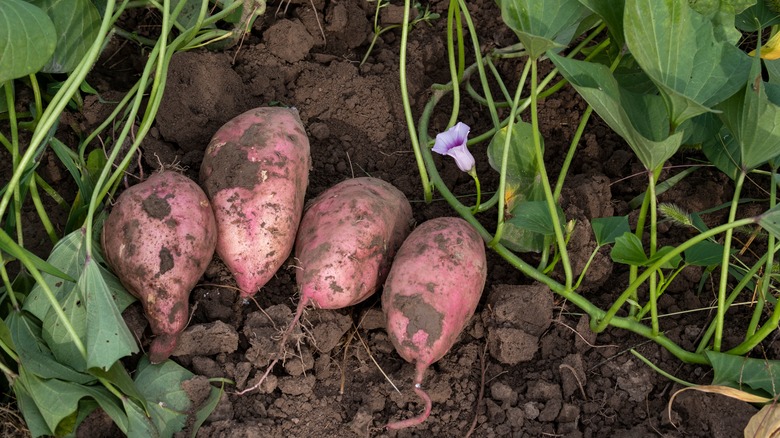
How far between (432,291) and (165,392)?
1.70 ft

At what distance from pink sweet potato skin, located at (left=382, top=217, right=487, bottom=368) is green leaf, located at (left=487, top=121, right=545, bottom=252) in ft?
0.42

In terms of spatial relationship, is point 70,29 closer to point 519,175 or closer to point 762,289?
point 519,175

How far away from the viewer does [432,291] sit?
1536mm

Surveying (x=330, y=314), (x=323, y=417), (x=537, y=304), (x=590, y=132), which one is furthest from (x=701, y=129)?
(x=323, y=417)

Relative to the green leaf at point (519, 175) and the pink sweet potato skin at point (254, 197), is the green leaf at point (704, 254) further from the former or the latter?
the pink sweet potato skin at point (254, 197)

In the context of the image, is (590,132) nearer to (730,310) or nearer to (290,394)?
(730,310)

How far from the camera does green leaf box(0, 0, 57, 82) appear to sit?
1.35 metres

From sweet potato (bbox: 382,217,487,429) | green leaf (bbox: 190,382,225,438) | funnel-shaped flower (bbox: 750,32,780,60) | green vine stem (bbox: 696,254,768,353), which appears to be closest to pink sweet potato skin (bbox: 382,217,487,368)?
sweet potato (bbox: 382,217,487,429)

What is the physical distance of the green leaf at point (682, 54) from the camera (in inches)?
55.6

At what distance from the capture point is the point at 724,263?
155cm

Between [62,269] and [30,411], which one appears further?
[62,269]

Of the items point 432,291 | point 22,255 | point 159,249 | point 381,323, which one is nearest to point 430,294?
point 432,291

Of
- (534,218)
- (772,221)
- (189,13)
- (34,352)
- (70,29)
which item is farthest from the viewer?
(189,13)

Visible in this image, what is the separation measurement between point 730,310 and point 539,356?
43 centimetres
